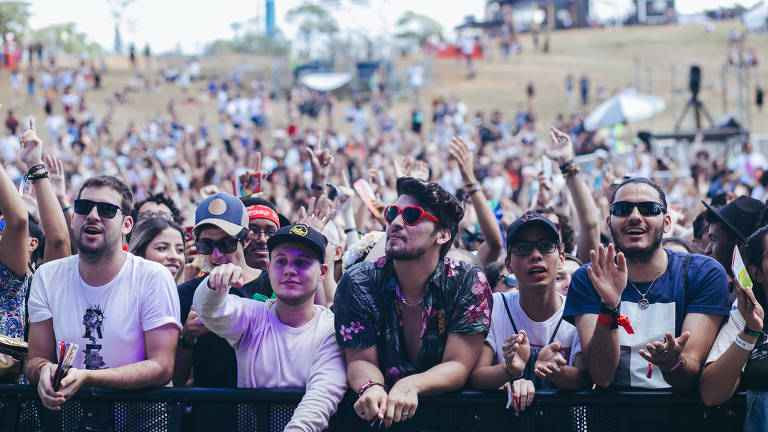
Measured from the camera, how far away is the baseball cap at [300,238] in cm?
366

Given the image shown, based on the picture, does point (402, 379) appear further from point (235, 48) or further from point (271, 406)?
point (235, 48)

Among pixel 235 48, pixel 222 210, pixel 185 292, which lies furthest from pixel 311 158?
pixel 235 48

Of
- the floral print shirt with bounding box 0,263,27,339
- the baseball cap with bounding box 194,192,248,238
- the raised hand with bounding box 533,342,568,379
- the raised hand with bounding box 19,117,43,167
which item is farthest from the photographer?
the raised hand with bounding box 19,117,43,167

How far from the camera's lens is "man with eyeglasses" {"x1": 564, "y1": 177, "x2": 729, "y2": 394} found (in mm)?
3303

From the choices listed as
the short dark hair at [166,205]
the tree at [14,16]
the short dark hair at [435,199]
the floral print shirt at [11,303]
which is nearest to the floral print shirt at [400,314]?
the short dark hair at [435,199]

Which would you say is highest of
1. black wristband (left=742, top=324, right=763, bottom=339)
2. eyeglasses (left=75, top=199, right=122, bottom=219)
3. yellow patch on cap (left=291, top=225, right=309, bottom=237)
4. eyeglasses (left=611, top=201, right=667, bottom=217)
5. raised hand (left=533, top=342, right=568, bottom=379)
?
eyeglasses (left=75, top=199, right=122, bottom=219)

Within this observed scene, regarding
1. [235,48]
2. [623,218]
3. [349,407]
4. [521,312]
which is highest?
[235,48]

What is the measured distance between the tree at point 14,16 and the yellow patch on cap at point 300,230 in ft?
176

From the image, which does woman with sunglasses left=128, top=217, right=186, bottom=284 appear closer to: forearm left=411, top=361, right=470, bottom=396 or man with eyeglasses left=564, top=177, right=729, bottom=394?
forearm left=411, top=361, right=470, bottom=396

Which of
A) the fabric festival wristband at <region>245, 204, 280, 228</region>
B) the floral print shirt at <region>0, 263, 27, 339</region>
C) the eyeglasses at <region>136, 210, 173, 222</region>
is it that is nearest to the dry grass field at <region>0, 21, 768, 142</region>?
the eyeglasses at <region>136, 210, 173, 222</region>

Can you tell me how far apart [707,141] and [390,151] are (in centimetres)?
732

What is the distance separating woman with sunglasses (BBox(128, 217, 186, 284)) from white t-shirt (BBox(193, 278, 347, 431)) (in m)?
1.57

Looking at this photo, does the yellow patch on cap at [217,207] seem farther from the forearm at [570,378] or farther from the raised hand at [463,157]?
the forearm at [570,378]

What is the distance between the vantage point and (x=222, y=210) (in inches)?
173
